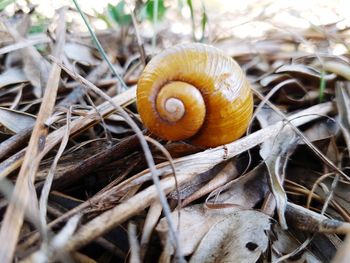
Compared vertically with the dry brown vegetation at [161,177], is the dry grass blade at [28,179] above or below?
above

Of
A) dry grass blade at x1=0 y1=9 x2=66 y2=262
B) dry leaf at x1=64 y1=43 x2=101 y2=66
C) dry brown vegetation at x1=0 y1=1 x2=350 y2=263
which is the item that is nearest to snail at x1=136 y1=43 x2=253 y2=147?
dry brown vegetation at x1=0 y1=1 x2=350 y2=263

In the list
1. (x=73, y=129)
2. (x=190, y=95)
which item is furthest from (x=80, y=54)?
(x=190, y=95)

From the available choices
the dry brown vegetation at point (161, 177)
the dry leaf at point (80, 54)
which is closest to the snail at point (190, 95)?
the dry brown vegetation at point (161, 177)

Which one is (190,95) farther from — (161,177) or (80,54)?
(80,54)

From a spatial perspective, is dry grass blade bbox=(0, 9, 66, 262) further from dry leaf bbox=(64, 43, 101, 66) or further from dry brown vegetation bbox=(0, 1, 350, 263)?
dry leaf bbox=(64, 43, 101, 66)

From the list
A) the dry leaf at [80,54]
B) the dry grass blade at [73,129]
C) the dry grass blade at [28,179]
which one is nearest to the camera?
the dry grass blade at [28,179]

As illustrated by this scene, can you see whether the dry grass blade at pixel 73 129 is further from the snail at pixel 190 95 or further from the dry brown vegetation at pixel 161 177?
the snail at pixel 190 95

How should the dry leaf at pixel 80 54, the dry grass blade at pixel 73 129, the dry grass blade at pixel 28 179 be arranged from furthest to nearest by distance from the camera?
the dry leaf at pixel 80 54, the dry grass blade at pixel 73 129, the dry grass blade at pixel 28 179
